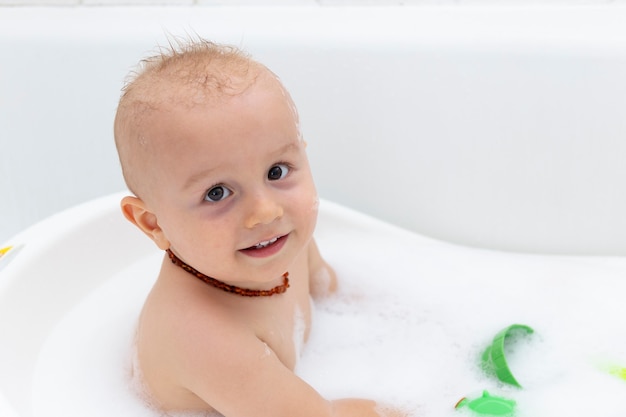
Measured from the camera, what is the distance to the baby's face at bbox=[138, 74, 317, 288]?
740mm

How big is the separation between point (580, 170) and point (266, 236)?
636mm

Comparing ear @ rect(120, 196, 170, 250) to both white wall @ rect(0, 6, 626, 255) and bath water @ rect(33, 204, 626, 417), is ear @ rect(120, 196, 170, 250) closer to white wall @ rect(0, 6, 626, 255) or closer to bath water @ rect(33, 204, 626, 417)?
bath water @ rect(33, 204, 626, 417)

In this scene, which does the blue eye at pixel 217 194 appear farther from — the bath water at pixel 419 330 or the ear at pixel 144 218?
the bath water at pixel 419 330

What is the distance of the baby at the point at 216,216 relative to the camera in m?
0.74

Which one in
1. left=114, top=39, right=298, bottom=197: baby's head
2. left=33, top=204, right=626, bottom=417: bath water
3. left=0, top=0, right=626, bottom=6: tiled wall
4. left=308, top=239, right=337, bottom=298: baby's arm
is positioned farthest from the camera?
left=0, top=0, right=626, bottom=6: tiled wall

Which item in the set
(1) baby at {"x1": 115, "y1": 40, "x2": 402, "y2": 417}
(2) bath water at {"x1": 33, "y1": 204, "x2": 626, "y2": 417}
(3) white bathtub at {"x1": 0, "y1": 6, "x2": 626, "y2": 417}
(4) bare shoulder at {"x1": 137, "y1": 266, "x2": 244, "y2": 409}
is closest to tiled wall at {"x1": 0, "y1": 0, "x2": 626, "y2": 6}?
(3) white bathtub at {"x1": 0, "y1": 6, "x2": 626, "y2": 417}

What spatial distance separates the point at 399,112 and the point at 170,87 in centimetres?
56

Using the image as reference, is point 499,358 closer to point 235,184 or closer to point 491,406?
point 491,406

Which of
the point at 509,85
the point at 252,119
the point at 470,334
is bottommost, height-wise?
the point at 470,334

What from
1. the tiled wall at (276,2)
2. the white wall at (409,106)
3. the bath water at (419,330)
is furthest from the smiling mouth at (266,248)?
the tiled wall at (276,2)

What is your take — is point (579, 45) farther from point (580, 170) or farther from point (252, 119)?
point (252, 119)

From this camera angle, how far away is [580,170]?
1204mm

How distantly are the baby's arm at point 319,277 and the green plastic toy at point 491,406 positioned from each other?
0.92 feet

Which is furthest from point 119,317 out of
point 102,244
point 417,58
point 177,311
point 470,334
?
point 417,58
